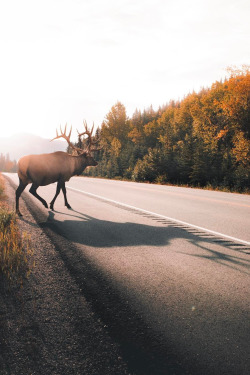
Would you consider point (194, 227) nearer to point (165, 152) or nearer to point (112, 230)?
point (112, 230)

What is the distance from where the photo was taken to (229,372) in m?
1.82

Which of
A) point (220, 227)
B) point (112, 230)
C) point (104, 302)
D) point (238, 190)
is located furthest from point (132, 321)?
point (238, 190)

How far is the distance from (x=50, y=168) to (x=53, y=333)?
6.57m

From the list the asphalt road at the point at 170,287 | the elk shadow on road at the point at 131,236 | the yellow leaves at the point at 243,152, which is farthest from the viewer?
the yellow leaves at the point at 243,152

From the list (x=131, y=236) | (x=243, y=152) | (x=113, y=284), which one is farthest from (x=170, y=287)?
(x=243, y=152)

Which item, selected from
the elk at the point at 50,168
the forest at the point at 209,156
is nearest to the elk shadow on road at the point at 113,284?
the elk at the point at 50,168

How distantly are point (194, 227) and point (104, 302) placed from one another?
12.1 ft

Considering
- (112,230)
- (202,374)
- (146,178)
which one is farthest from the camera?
(146,178)

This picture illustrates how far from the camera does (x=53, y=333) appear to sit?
2.23 metres

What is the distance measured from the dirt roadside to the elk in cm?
481

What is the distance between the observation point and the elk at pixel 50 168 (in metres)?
7.93

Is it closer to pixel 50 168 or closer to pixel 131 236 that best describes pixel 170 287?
pixel 131 236

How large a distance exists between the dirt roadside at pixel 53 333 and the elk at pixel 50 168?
481cm

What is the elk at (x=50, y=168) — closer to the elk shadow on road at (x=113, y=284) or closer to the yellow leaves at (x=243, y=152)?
the elk shadow on road at (x=113, y=284)
